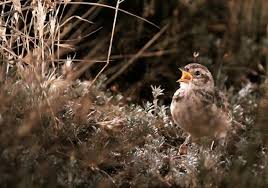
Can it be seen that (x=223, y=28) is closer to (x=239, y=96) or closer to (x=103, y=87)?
(x=239, y=96)

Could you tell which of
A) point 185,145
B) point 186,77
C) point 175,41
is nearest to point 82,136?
point 185,145

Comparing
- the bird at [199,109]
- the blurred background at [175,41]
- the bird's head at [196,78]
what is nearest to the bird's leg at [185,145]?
the bird at [199,109]

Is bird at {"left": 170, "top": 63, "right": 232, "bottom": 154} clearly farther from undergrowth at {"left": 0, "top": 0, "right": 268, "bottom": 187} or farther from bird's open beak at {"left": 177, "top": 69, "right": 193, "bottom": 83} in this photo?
undergrowth at {"left": 0, "top": 0, "right": 268, "bottom": 187}

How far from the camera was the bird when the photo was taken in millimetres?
4713

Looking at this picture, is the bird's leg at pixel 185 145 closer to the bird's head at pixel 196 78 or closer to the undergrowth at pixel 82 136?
the undergrowth at pixel 82 136

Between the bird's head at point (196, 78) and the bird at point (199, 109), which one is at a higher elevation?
the bird's head at point (196, 78)

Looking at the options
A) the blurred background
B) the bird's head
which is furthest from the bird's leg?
the blurred background

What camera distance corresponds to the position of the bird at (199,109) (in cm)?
471

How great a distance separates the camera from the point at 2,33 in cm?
458

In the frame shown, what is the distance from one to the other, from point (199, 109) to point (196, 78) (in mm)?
385

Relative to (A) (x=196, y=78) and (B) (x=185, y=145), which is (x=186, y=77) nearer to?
(A) (x=196, y=78)

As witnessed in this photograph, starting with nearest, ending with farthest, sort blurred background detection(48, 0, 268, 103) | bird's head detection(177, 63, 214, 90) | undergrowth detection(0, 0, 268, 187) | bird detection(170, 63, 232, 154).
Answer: undergrowth detection(0, 0, 268, 187) → bird detection(170, 63, 232, 154) → bird's head detection(177, 63, 214, 90) → blurred background detection(48, 0, 268, 103)

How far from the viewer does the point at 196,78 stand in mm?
5273

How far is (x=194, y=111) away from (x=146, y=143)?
1.47ft
